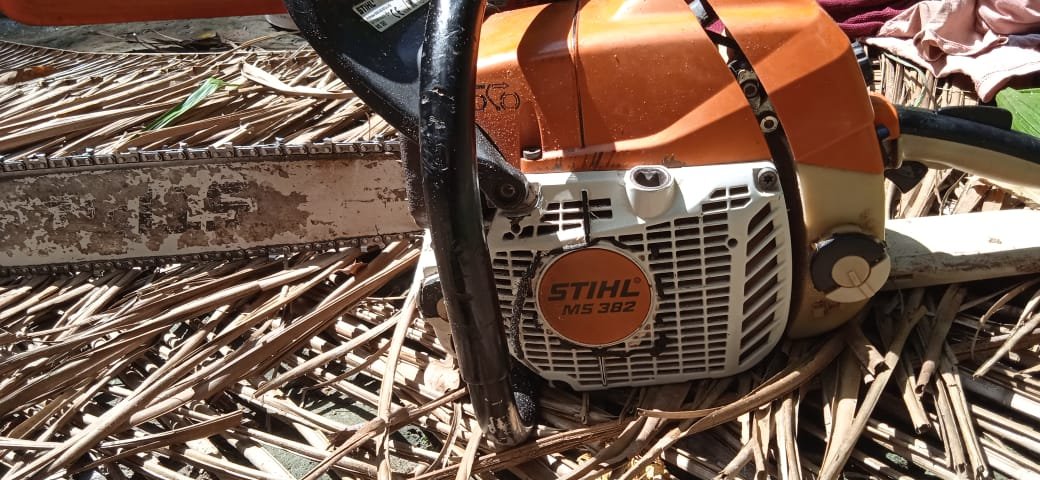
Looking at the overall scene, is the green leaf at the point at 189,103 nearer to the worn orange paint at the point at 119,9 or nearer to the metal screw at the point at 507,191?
the worn orange paint at the point at 119,9

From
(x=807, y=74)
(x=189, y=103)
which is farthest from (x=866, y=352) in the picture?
(x=189, y=103)

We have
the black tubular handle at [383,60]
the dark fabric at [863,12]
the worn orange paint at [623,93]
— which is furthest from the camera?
the dark fabric at [863,12]

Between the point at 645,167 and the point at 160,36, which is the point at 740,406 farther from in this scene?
the point at 160,36

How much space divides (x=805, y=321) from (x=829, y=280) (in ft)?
0.53

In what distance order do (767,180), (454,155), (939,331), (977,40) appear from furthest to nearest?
(977,40) → (939,331) → (767,180) → (454,155)

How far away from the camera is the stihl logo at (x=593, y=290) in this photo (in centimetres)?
121

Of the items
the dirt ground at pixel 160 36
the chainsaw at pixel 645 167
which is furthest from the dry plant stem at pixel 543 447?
the dirt ground at pixel 160 36

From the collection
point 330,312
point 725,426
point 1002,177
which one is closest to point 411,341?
point 330,312

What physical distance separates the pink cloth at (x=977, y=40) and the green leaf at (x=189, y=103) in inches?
97.5

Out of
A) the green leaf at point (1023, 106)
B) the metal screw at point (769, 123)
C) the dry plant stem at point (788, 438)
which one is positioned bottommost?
the dry plant stem at point (788, 438)

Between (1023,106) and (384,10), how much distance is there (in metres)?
1.88

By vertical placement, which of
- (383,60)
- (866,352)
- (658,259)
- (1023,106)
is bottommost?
(866,352)

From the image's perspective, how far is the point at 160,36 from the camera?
408 centimetres

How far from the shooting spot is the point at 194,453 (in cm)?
154
